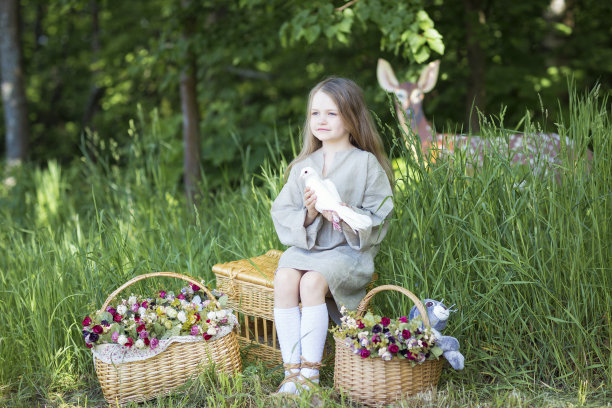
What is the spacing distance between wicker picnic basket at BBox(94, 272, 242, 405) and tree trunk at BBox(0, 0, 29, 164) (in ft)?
18.2

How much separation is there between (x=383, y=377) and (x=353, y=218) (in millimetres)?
653

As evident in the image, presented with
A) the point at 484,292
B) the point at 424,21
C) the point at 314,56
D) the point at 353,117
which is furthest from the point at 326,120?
the point at 314,56

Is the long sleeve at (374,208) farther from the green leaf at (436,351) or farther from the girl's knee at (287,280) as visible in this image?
the green leaf at (436,351)

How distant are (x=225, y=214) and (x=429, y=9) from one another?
9.72 feet

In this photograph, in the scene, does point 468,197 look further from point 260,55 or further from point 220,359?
point 260,55

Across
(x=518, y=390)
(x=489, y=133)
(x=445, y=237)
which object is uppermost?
(x=489, y=133)

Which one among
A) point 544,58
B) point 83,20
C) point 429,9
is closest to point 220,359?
point 429,9

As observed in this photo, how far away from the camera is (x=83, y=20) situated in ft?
40.9

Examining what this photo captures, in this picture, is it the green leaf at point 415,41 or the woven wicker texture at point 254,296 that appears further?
the green leaf at point 415,41

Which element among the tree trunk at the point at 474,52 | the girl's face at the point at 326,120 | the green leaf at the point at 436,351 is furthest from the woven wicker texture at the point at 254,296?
the tree trunk at the point at 474,52

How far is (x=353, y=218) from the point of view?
2742 mm

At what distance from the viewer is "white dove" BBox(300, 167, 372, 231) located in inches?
108

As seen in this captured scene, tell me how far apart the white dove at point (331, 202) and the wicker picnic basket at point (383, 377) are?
30 centimetres

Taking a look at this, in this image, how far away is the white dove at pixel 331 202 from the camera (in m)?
2.75
